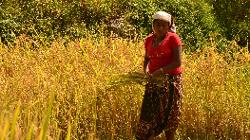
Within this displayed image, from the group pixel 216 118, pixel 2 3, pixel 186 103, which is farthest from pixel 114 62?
pixel 2 3

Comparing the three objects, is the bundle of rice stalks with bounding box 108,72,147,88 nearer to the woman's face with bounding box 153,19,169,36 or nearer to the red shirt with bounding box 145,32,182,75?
the red shirt with bounding box 145,32,182,75

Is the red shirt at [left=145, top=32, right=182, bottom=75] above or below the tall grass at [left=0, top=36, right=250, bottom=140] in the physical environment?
above

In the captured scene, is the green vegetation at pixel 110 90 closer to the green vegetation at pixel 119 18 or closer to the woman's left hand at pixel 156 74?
the woman's left hand at pixel 156 74

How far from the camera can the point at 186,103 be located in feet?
17.1

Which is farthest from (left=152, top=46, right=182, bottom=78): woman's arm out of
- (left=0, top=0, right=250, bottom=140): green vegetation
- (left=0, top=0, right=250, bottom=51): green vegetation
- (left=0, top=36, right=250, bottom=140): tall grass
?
(left=0, top=0, right=250, bottom=51): green vegetation

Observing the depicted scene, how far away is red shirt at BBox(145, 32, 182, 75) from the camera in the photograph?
14.0 ft

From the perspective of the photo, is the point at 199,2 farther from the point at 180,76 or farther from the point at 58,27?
the point at 180,76

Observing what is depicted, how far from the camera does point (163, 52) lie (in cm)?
432

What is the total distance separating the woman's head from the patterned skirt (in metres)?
0.40

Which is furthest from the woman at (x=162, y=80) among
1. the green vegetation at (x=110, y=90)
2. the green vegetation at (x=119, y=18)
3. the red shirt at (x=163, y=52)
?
the green vegetation at (x=119, y=18)

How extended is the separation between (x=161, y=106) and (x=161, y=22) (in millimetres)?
753

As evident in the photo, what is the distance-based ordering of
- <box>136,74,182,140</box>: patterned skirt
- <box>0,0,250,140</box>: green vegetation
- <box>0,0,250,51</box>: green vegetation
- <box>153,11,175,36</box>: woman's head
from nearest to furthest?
1. <box>153,11,175,36</box>: woman's head
2. <box>136,74,182,140</box>: patterned skirt
3. <box>0,0,250,140</box>: green vegetation
4. <box>0,0,250,51</box>: green vegetation

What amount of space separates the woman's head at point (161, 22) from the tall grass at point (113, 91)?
0.53 m

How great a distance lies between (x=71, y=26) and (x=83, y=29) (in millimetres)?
277
